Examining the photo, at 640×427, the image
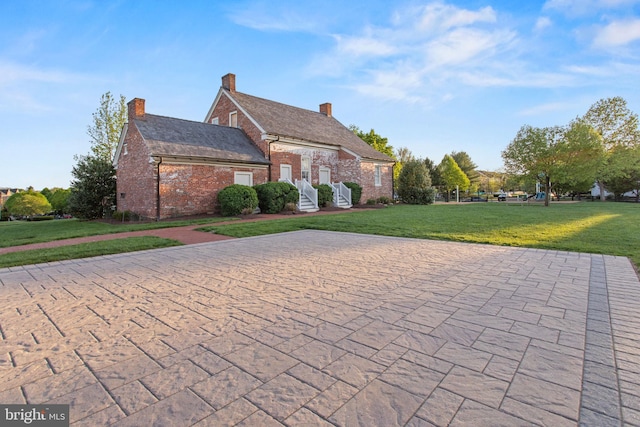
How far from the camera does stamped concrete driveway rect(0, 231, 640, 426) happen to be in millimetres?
1857

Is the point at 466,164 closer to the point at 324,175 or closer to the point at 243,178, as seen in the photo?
the point at 324,175

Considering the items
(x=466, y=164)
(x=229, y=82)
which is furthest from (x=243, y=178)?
(x=466, y=164)

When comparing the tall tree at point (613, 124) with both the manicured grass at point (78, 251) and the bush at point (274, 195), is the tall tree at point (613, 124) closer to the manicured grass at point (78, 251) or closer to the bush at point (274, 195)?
the bush at point (274, 195)

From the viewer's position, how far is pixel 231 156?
17531 mm

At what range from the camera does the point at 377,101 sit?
1848cm

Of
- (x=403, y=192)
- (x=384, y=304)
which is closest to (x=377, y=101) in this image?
(x=403, y=192)

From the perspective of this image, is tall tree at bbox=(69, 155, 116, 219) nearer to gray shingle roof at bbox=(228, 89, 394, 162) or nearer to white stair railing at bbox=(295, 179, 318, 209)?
gray shingle roof at bbox=(228, 89, 394, 162)

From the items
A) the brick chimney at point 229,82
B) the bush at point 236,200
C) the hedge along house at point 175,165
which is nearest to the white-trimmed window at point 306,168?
the hedge along house at point 175,165

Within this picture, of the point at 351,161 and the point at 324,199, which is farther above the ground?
the point at 351,161

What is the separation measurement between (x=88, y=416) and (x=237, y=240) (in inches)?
284

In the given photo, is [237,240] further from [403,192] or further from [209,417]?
[403,192]

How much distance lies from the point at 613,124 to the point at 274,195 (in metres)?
36.0

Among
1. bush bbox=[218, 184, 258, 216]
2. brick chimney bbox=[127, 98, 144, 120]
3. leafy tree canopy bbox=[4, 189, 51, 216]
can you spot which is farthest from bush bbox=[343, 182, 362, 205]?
leafy tree canopy bbox=[4, 189, 51, 216]

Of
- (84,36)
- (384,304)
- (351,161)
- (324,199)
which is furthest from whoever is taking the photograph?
(351,161)
